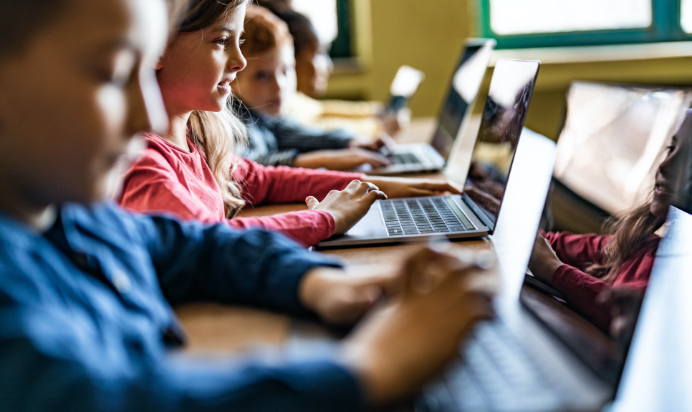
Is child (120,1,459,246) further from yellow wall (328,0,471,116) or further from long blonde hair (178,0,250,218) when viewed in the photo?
yellow wall (328,0,471,116)

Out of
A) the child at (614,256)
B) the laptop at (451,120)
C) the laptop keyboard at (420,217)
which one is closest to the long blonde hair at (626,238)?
the child at (614,256)

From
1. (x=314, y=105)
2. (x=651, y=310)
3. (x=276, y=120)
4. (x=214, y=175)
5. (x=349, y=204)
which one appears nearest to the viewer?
(x=651, y=310)

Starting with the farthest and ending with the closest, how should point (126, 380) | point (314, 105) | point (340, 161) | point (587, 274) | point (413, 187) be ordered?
point (314, 105) → point (340, 161) → point (413, 187) → point (587, 274) → point (126, 380)

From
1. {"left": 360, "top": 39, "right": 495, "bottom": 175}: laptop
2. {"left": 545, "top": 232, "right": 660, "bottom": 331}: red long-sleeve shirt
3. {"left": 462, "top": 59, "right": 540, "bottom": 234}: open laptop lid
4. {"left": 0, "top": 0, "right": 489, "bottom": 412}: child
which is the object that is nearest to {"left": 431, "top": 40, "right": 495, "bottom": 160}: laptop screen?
{"left": 360, "top": 39, "right": 495, "bottom": 175}: laptop

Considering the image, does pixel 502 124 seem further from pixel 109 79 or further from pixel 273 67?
pixel 273 67

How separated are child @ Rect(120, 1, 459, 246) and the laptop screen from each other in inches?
18.8

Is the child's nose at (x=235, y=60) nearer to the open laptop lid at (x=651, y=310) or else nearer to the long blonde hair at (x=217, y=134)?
the long blonde hair at (x=217, y=134)

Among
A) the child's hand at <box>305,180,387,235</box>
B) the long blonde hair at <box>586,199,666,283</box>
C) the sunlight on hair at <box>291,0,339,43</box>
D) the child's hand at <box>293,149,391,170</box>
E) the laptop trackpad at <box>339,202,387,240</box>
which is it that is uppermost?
the sunlight on hair at <box>291,0,339,43</box>

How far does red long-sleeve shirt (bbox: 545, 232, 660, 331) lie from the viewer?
51 centimetres

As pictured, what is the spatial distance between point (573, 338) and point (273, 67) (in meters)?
1.26

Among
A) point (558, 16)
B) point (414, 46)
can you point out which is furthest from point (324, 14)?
point (558, 16)

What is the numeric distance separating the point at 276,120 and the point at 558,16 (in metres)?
2.15

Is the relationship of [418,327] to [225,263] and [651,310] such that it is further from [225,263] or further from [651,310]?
[651,310]

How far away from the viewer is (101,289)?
0.43m
